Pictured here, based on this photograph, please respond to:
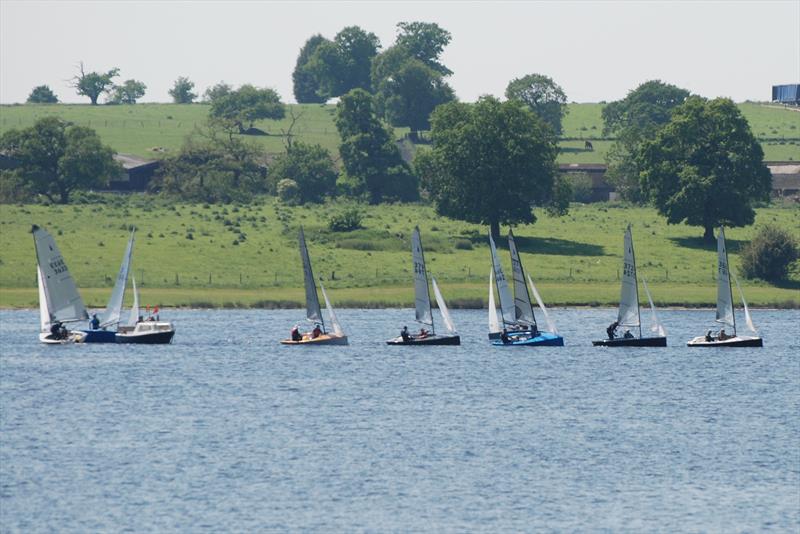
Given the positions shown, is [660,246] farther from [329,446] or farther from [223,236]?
[329,446]

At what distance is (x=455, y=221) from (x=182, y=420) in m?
109

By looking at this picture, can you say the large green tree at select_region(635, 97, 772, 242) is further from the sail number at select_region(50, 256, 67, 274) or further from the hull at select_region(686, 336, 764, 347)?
the sail number at select_region(50, 256, 67, 274)

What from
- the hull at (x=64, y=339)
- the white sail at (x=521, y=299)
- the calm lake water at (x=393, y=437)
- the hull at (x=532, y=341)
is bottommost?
the calm lake water at (x=393, y=437)

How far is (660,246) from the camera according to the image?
175 metres

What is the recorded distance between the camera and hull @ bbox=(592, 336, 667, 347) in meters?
118

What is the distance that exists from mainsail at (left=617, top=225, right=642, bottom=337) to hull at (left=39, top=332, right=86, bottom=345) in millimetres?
38239

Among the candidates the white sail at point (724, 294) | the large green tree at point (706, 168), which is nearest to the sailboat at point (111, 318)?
the white sail at point (724, 294)

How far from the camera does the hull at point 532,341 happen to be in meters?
118

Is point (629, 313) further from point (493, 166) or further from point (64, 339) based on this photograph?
point (493, 166)

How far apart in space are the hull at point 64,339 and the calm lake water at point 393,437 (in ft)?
2.56

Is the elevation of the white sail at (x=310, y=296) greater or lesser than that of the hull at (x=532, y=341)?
greater

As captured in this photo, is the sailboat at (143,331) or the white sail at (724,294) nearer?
the white sail at (724,294)

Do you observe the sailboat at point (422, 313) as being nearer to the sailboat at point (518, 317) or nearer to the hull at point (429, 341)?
the hull at point (429, 341)

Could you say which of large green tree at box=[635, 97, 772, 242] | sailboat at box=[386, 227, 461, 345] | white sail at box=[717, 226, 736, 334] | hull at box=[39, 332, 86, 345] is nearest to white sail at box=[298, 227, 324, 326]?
sailboat at box=[386, 227, 461, 345]
